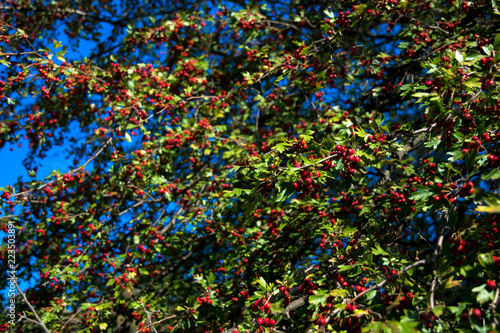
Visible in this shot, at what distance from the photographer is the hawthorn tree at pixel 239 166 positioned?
2.44m

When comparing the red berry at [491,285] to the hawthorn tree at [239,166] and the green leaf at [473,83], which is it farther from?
the green leaf at [473,83]

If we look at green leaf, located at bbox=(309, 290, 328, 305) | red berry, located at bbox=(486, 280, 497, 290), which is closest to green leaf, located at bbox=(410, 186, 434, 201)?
red berry, located at bbox=(486, 280, 497, 290)

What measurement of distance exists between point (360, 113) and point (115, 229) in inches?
136

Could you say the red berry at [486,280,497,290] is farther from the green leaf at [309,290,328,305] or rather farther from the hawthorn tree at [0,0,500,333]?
the green leaf at [309,290,328,305]

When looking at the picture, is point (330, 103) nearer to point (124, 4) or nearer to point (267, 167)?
point (267, 167)

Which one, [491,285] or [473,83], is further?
[473,83]

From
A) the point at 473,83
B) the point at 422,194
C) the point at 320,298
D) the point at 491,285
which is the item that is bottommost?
the point at 491,285

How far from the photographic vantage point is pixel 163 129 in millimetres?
4828

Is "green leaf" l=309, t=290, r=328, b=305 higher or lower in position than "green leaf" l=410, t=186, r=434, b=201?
lower

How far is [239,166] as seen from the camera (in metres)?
2.48

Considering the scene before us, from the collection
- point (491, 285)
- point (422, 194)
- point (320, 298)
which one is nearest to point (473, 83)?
point (422, 194)

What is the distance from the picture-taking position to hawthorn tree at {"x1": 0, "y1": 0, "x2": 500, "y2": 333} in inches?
96.0

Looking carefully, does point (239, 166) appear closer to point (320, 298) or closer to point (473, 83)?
point (320, 298)

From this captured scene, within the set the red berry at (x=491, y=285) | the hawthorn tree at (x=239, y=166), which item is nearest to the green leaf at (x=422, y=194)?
the hawthorn tree at (x=239, y=166)
